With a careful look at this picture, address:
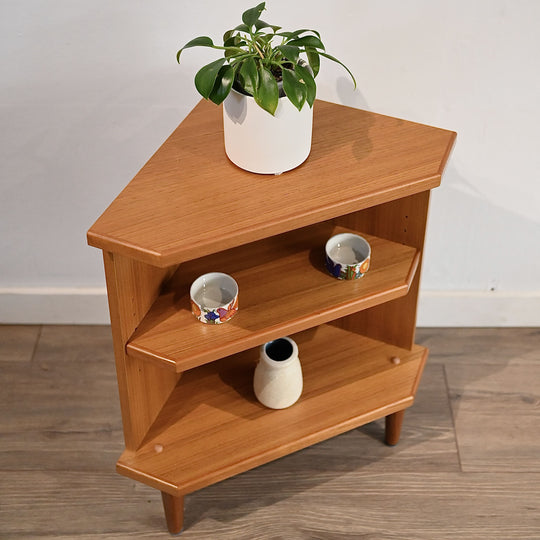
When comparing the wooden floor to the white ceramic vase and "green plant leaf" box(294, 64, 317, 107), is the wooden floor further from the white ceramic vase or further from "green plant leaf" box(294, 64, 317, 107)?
"green plant leaf" box(294, 64, 317, 107)

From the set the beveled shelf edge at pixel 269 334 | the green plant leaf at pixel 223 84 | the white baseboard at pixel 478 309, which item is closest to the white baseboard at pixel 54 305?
the beveled shelf edge at pixel 269 334

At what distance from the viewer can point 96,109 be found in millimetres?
1761

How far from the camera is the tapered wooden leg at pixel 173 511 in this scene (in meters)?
1.63

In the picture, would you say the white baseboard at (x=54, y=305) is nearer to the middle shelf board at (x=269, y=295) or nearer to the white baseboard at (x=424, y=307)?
the white baseboard at (x=424, y=307)

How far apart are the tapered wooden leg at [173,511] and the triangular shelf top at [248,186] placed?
65cm

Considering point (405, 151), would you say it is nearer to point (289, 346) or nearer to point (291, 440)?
point (289, 346)

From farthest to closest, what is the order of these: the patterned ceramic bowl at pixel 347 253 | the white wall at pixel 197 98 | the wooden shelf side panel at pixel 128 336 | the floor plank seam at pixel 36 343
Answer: the floor plank seam at pixel 36 343
the white wall at pixel 197 98
the patterned ceramic bowl at pixel 347 253
the wooden shelf side panel at pixel 128 336

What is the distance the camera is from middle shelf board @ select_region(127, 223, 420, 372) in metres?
1.38

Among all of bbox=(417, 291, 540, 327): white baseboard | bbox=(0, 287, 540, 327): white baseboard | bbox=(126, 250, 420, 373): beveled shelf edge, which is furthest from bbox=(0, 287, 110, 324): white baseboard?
bbox=(417, 291, 540, 327): white baseboard

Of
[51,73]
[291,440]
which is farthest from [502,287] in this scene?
[51,73]

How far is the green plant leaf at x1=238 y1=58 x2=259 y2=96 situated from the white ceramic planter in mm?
19

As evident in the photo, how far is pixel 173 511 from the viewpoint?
5.41ft

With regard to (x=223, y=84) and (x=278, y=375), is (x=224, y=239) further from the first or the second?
(x=278, y=375)

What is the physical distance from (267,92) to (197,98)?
566mm
